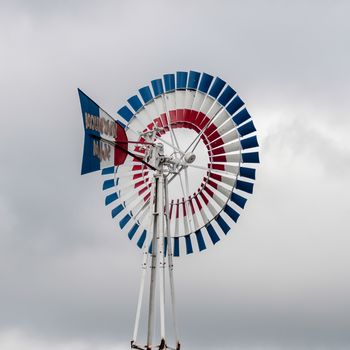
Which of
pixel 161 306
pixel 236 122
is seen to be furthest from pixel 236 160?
pixel 161 306

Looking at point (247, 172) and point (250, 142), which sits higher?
point (250, 142)

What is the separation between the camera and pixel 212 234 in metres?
22.6

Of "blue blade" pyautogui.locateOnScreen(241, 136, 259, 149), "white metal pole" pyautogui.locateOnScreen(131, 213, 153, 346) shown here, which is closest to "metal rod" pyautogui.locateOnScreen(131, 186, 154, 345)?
"white metal pole" pyautogui.locateOnScreen(131, 213, 153, 346)

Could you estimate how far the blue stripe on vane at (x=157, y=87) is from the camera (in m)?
23.0

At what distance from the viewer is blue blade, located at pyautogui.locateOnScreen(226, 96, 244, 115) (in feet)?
71.8

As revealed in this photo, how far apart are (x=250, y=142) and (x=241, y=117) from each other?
2.55 feet

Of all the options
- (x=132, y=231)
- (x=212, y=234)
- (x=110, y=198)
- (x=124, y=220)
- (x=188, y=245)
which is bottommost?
(x=188, y=245)

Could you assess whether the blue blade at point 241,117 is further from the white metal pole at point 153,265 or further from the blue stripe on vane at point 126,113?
the blue stripe on vane at point 126,113

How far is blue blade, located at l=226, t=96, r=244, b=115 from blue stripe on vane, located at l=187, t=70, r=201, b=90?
1226 mm

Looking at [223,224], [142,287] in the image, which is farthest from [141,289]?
[223,224]

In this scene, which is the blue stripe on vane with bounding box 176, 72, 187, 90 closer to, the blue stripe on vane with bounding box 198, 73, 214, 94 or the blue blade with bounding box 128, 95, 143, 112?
the blue stripe on vane with bounding box 198, 73, 214, 94

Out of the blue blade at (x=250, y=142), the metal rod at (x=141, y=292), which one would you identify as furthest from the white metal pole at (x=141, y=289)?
the blue blade at (x=250, y=142)

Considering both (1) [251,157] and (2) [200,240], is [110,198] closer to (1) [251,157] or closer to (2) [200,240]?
(2) [200,240]

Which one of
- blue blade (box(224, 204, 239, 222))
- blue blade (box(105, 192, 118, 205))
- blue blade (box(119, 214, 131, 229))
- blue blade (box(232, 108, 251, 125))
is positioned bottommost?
blue blade (box(224, 204, 239, 222))
